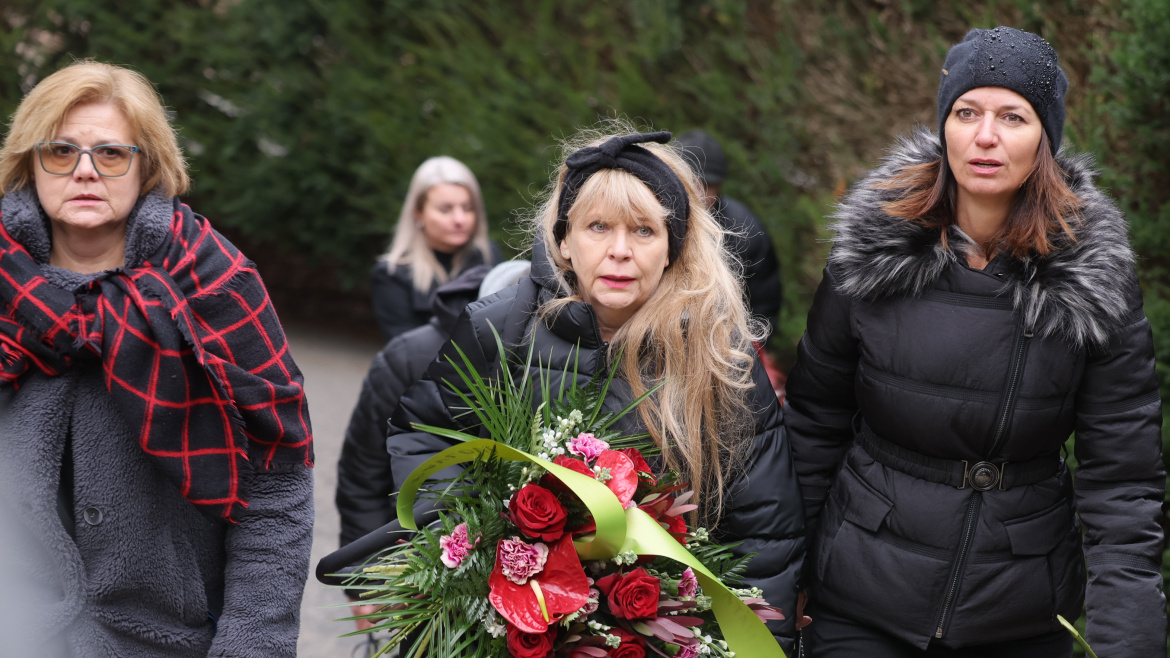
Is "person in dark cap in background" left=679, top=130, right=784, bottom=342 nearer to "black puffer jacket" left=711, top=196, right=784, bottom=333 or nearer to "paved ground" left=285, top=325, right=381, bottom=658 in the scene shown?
"black puffer jacket" left=711, top=196, right=784, bottom=333

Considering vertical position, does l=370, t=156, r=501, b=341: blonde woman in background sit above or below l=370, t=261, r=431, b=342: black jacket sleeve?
above

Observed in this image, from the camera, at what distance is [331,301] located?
12.6m

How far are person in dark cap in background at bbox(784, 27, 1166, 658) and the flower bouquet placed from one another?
506 mm

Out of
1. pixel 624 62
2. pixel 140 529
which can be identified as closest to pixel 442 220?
pixel 624 62

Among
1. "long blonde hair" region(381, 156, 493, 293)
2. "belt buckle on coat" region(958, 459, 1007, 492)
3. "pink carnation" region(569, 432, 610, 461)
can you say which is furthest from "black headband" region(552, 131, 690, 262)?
"long blonde hair" region(381, 156, 493, 293)

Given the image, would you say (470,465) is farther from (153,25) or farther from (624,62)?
(153,25)

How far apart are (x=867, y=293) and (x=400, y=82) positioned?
736 cm

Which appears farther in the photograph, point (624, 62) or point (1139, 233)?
point (624, 62)

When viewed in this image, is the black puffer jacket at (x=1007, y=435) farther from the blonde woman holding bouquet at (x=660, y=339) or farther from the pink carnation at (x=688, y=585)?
the pink carnation at (x=688, y=585)

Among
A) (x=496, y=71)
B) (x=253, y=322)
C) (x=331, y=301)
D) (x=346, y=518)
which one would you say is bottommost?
(x=331, y=301)

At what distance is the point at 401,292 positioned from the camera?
5.46 m

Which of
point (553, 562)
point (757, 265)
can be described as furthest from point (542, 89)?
point (553, 562)

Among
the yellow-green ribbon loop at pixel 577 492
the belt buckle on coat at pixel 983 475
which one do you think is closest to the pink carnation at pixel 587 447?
the yellow-green ribbon loop at pixel 577 492

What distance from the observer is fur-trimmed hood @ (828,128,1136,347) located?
254 cm
